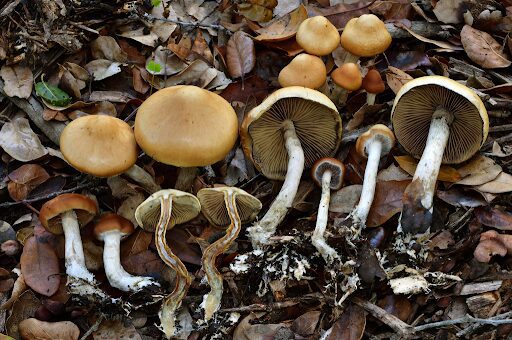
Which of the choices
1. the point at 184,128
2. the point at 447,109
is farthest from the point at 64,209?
the point at 447,109

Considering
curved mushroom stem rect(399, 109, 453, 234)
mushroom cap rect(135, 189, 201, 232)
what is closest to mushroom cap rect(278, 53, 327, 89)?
curved mushroom stem rect(399, 109, 453, 234)

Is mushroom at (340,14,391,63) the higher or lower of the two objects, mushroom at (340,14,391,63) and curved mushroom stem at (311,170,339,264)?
the higher

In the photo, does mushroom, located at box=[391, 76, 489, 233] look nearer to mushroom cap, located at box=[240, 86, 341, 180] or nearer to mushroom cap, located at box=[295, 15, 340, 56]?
mushroom cap, located at box=[240, 86, 341, 180]

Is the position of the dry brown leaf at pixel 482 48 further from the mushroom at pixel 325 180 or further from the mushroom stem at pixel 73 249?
the mushroom stem at pixel 73 249

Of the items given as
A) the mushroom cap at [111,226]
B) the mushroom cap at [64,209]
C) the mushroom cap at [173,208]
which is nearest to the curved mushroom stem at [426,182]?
the mushroom cap at [173,208]

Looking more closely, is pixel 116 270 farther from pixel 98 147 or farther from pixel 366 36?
pixel 366 36

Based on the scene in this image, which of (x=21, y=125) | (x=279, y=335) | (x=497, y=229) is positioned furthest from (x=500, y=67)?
(x=21, y=125)
